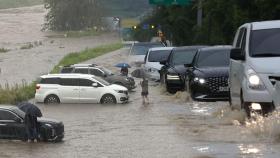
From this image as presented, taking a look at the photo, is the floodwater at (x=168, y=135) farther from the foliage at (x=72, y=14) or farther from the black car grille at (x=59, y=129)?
the foliage at (x=72, y=14)

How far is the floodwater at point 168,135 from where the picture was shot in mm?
12914

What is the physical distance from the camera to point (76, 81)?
3603 cm

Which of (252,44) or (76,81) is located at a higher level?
(252,44)

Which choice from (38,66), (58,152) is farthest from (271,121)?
(38,66)

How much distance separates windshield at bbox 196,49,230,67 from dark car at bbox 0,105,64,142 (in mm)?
4576

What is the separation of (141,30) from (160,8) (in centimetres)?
1088

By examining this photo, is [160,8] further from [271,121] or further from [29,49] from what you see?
[271,121]

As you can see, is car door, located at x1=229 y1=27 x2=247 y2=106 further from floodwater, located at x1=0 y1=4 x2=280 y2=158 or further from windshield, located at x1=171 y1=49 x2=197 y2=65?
windshield, located at x1=171 y1=49 x2=197 y2=65

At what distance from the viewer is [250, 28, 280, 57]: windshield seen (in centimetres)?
1411

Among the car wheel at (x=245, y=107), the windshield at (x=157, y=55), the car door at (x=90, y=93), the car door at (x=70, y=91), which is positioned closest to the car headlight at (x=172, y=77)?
the car door at (x=90, y=93)

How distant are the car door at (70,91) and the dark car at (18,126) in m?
14.1

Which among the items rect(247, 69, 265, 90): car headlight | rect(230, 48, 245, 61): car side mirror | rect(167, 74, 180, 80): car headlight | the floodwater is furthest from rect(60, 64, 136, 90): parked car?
rect(247, 69, 265, 90): car headlight

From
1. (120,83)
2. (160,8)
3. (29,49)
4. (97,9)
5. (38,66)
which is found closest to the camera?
(120,83)

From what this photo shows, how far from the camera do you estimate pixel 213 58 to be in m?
21.9
